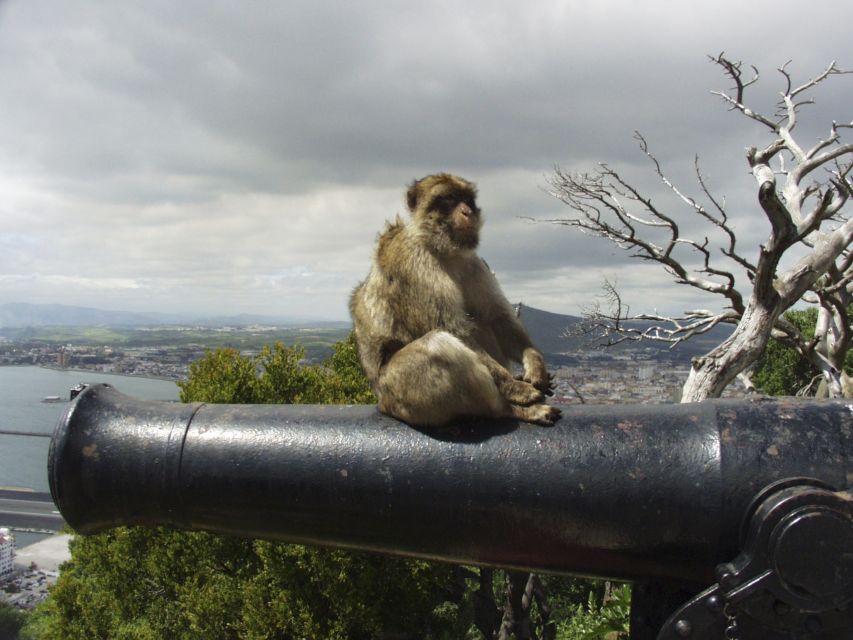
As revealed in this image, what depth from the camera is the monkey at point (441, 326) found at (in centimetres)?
270

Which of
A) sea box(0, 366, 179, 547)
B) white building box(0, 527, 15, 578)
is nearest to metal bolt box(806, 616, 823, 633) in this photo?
white building box(0, 527, 15, 578)

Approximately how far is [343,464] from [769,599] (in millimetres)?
1288

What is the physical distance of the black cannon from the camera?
163 cm

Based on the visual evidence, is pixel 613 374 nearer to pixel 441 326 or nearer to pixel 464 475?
pixel 441 326

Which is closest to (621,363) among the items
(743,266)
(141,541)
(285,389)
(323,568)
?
(743,266)

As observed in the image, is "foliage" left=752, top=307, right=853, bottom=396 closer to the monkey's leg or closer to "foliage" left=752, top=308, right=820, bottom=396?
"foliage" left=752, top=308, right=820, bottom=396

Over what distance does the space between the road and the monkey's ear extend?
4424cm

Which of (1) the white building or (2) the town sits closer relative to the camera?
(2) the town

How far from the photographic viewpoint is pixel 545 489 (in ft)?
6.58

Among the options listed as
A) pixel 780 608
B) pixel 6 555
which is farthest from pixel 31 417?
pixel 780 608

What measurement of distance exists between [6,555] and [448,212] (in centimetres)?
3663

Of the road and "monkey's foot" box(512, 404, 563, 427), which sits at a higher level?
"monkey's foot" box(512, 404, 563, 427)

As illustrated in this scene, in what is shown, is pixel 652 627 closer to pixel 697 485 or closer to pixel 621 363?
pixel 697 485

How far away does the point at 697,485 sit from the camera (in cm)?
184
